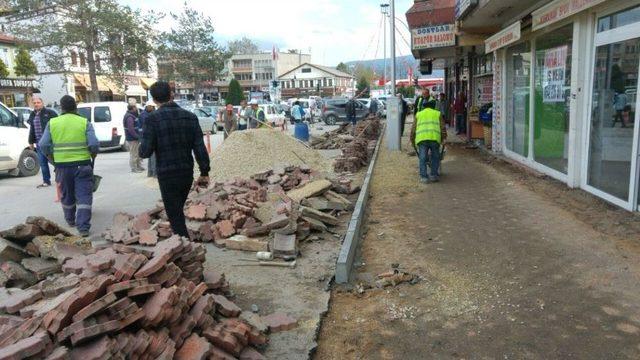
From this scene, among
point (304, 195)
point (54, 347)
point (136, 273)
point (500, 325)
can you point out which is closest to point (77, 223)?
point (304, 195)

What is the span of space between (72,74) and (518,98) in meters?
34.2

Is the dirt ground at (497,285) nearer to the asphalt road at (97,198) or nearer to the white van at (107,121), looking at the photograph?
the asphalt road at (97,198)

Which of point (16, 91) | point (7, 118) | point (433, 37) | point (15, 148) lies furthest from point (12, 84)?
point (433, 37)

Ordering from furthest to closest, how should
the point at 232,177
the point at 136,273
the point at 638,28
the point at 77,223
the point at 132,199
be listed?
the point at 232,177, the point at 132,199, the point at 77,223, the point at 638,28, the point at 136,273

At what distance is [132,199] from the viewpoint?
979 centimetres

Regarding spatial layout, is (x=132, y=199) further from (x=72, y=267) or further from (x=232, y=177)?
(x=72, y=267)

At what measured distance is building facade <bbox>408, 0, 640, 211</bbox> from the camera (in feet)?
22.7

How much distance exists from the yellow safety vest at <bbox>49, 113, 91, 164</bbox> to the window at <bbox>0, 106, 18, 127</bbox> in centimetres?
769

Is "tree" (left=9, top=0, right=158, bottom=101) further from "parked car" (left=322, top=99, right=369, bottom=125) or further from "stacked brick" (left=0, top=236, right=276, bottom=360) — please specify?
"stacked brick" (left=0, top=236, right=276, bottom=360)

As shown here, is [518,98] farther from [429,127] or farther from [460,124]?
[460,124]

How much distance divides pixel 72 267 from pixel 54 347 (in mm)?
1408

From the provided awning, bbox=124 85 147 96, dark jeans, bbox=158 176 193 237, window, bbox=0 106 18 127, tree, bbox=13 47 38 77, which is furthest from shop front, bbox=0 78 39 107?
dark jeans, bbox=158 176 193 237

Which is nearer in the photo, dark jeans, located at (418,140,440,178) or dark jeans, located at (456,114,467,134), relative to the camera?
dark jeans, located at (418,140,440,178)

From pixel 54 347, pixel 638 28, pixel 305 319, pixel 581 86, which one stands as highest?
pixel 638 28
